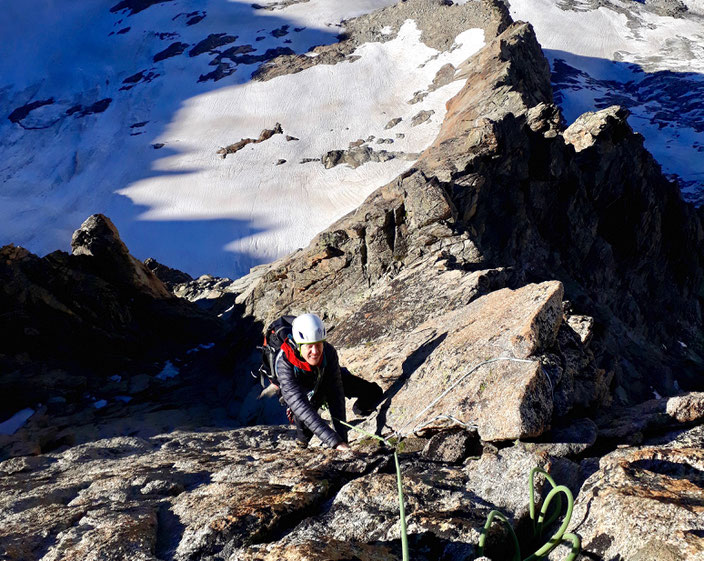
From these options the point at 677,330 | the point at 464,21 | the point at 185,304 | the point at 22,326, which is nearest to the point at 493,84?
the point at 677,330

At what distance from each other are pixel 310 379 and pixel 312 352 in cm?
55

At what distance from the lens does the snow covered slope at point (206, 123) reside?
52688mm

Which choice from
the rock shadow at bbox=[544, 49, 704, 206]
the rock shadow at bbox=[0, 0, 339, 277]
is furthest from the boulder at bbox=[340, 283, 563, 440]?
the rock shadow at bbox=[544, 49, 704, 206]

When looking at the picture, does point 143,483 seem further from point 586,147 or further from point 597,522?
point 586,147

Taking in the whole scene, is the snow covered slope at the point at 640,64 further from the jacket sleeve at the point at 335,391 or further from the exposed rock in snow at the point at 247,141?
the jacket sleeve at the point at 335,391

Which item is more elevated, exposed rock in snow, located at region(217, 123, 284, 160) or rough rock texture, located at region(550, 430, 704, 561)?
rough rock texture, located at region(550, 430, 704, 561)

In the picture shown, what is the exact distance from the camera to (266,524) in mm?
3807

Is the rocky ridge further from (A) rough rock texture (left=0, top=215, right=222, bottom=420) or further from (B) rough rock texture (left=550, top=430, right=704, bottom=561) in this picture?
(A) rough rock texture (left=0, top=215, right=222, bottom=420)

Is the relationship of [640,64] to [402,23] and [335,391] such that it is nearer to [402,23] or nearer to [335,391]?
[402,23]

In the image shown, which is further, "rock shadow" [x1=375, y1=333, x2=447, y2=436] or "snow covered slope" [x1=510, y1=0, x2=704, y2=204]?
"snow covered slope" [x1=510, y1=0, x2=704, y2=204]

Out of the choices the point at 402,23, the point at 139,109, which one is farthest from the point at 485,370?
the point at 402,23

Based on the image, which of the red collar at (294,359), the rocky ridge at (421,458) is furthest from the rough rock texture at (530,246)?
the red collar at (294,359)

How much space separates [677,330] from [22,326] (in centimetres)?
3618

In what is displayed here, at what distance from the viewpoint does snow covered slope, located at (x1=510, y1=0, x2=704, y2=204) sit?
3140 inches
